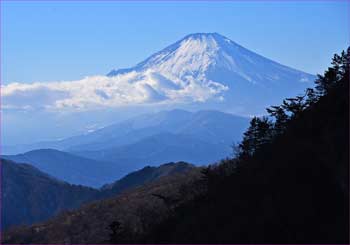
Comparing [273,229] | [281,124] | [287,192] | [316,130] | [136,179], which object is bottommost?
[273,229]

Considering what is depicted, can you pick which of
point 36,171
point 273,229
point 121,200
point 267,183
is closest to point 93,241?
point 121,200

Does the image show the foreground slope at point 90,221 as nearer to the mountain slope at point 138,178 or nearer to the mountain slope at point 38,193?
the mountain slope at point 138,178

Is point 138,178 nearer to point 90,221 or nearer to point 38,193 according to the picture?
point 38,193

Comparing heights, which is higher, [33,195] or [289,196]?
[33,195]

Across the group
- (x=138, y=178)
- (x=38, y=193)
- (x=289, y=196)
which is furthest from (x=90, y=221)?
(x=38, y=193)

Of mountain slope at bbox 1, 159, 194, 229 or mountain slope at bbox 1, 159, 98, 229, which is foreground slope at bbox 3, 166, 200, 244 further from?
mountain slope at bbox 1, 159, 98, 229

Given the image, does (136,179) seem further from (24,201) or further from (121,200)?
(121,200)

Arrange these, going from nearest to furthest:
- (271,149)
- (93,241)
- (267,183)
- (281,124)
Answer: (267,183) → (271,149) → (281,124) → (93,241)

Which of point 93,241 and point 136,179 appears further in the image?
point 136,179
